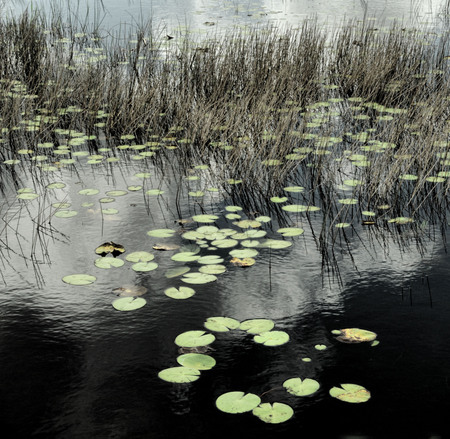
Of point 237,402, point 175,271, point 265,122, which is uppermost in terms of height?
point 265,122

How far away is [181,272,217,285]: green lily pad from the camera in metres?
2.85

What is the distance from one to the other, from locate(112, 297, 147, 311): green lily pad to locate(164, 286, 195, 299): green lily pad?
121mm

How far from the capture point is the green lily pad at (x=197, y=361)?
226cm

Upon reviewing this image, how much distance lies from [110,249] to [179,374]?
1142mm

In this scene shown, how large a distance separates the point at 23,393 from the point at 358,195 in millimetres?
2452

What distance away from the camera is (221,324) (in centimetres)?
252

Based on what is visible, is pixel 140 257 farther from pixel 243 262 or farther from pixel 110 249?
pixel 243 262

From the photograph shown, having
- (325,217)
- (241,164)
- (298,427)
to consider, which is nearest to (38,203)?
(241,164)

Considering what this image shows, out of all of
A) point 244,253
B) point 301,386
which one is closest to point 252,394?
point 301,386

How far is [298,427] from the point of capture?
1992 mm

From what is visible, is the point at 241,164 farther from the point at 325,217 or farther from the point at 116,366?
the point at 116,366

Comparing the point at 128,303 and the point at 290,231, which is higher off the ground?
the point at 290,231

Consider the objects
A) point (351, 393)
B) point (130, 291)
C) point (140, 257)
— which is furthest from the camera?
point (140, 257)

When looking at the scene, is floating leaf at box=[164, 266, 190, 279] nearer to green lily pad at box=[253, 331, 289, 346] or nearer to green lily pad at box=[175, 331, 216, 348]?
green lily pad at box=[175, 331, 216, 348]
